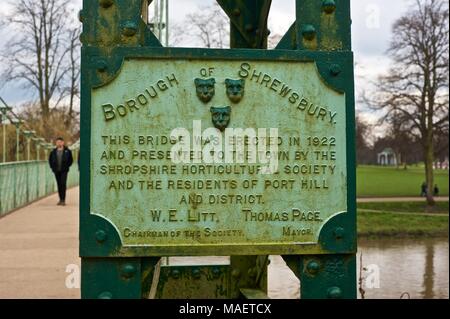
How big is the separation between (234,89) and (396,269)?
37.2 ft

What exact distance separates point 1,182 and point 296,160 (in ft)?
34.8

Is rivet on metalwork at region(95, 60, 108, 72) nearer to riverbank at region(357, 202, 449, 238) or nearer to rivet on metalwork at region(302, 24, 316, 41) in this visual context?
rivet on metalwork at region(302, 24, 316, 41)

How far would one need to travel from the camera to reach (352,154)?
2.70 metres

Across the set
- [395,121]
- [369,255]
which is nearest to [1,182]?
[369,255]

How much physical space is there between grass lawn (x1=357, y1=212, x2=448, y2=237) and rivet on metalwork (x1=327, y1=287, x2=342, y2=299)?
55.5 ft

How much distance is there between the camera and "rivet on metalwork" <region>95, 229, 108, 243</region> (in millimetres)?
2510

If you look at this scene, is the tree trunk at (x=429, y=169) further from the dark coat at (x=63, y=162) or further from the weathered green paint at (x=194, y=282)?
the weathered green paint at (x=194, y=282)

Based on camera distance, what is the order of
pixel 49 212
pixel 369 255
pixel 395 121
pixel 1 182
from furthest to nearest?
pixel 395 121, pixel 369 255, pixel 49 212, pixel 1 182

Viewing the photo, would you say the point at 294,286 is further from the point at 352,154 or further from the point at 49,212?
the point at 352,154

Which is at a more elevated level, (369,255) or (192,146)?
(192,146)

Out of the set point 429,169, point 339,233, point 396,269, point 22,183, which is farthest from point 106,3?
point 429,169

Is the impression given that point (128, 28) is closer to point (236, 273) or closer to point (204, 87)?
point (204, 87)

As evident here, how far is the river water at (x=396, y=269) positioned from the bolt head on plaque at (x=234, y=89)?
4640 millimetres

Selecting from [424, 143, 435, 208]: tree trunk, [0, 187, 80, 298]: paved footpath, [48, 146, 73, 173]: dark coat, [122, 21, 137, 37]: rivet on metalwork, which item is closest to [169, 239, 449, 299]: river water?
[0, 187, 80, 298]: paved footpath
